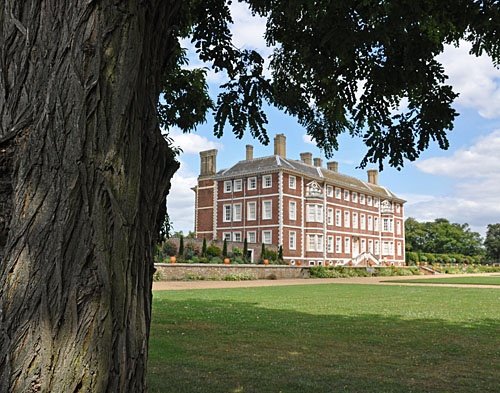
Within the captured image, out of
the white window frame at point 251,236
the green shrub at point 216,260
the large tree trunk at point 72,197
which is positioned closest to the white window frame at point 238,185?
the white window frame at point 251,236

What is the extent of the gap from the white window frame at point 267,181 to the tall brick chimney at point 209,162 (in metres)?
7.65

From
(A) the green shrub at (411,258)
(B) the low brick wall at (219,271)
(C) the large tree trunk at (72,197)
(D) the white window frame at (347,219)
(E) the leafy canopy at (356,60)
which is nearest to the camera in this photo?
(C) the large tree trunk at (72,197)

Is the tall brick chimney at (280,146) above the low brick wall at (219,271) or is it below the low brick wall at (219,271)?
above

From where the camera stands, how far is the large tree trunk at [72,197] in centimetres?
191

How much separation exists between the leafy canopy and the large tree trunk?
2.48m

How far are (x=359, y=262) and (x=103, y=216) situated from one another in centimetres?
5734

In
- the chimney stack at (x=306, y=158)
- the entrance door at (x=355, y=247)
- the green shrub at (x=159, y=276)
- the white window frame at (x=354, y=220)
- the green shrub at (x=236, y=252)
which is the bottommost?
the green shrub at (x=159, y=276)

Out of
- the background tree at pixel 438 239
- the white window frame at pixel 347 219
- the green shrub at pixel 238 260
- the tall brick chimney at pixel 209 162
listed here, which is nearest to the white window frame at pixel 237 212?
the tall brick chimney at pixel 209 162

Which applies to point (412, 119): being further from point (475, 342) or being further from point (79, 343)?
point (475, 342)

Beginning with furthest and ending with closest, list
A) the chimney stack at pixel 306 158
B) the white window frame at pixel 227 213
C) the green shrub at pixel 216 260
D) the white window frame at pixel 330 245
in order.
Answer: the chimney stack at pixel 306 158 → the white window frame at pixel 330 245 → the white window frame at pixel 227 213 → the green shrub at pixel 216 260

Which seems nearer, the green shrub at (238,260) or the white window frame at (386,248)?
the green shrub at (238,260)

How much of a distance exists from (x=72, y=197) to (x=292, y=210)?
47.8 m

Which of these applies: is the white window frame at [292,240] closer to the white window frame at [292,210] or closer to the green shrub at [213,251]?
the white window frame at [292,210]

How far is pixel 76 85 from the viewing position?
2074mm
